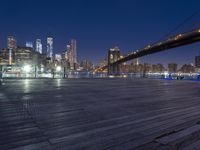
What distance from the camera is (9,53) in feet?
371

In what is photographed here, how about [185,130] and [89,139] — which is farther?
[185,130]

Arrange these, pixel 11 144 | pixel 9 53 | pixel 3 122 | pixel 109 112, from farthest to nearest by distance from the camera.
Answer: pixel 9 53, pixel 109 112, pixel 3 122, pixel 11 144

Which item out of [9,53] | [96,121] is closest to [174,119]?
[96,121]

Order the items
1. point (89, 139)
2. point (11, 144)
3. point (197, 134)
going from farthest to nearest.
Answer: point (197, 134) < point (89, 139) < point (11, 144)

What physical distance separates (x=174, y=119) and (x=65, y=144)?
7.72 feet

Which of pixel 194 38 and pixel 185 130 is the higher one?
pixel 194 38

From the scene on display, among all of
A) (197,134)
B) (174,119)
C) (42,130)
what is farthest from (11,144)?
(174,119)

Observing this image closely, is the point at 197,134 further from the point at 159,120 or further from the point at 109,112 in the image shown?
the point at 109,112

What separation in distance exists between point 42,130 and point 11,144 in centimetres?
61

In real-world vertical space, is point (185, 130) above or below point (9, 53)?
below

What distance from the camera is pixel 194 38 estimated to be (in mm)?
36656

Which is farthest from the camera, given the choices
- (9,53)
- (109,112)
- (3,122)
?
(9,53)

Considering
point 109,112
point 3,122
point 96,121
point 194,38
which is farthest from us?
point 194,38

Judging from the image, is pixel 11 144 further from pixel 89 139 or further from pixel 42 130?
pixel 89 139
